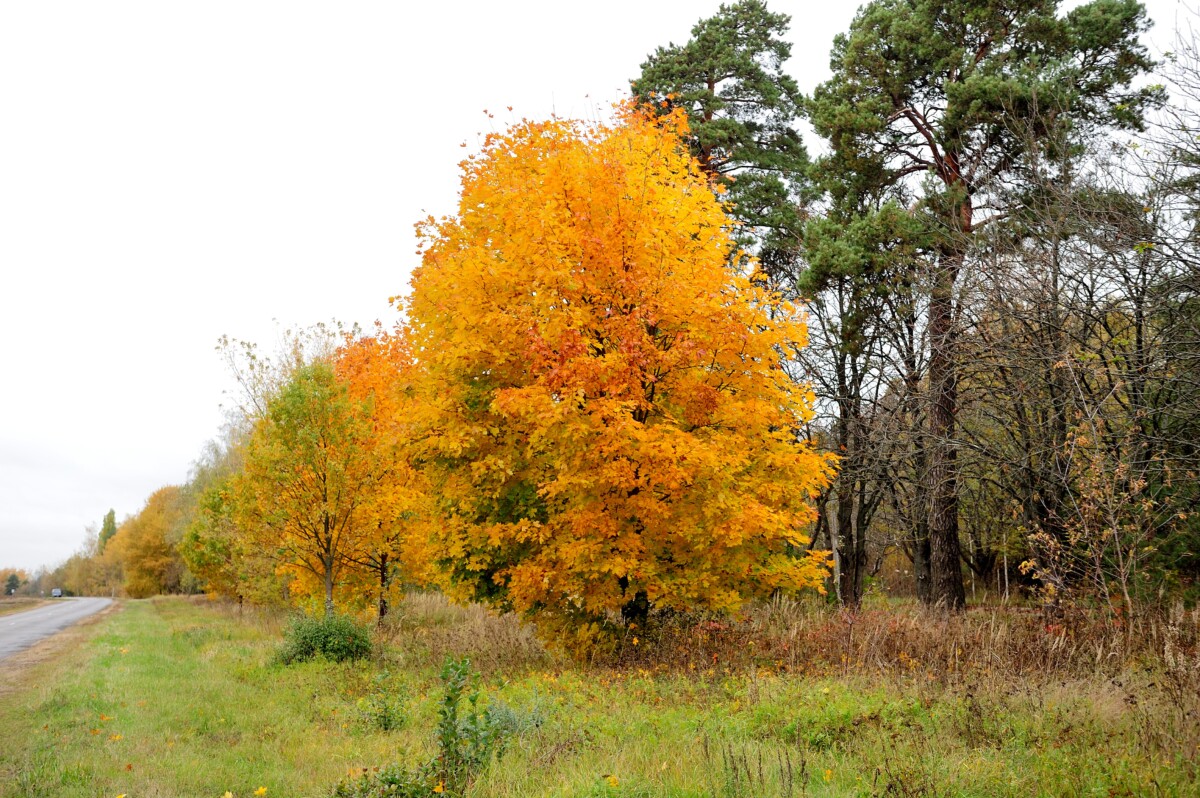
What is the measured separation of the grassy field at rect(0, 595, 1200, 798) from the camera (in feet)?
16.7

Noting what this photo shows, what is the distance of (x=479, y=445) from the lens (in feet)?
36.6

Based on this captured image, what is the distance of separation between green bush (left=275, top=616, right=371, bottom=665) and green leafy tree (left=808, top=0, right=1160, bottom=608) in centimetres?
1028

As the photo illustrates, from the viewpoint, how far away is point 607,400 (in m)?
9.66

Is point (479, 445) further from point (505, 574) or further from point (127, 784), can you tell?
point (127, 784)

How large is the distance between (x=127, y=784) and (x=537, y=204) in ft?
26.9

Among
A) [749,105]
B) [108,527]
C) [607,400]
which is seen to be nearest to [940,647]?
[607,400]

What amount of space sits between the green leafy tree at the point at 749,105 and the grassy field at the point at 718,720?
1197cm

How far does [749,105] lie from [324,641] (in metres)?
17.5

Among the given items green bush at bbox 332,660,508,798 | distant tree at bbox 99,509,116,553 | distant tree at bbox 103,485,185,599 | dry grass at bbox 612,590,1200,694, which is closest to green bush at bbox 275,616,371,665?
dry grass at bbox 612,590,1200,694

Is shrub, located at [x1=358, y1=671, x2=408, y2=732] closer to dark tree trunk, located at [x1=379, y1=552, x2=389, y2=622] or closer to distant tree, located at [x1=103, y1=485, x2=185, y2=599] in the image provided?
dark tree trunk, located at [x1=379, y1=552, x2=389, y2=622]

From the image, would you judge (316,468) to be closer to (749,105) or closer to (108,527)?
(749,105)

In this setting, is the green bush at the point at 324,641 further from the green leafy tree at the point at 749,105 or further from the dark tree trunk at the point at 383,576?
the green leafy tree at the point at 749,105

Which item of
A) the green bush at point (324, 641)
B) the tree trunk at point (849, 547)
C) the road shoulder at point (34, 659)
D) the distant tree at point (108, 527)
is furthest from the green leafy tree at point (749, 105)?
the distant tree at point (108, 527)

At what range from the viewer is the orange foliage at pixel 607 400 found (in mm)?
9828
